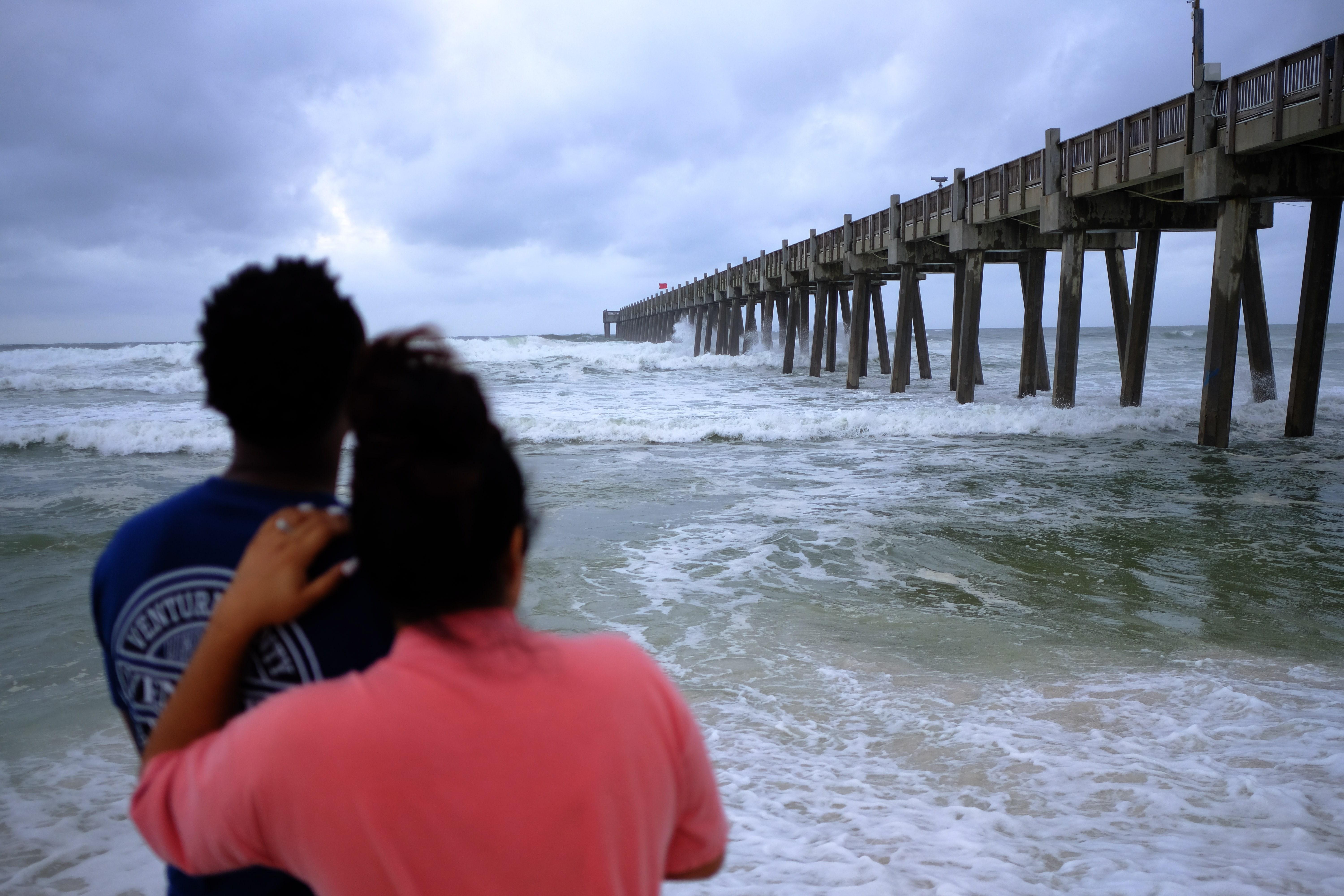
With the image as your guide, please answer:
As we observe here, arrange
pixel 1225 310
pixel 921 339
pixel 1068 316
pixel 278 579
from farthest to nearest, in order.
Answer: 1. pixel 921 339
2. pixel 1068 316
3. pixel 1225 310
4. pixel 278 579

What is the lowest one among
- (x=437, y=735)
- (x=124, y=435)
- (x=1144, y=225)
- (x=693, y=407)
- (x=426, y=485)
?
(x=693, y=407)

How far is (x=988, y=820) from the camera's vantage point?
3154 millimetres

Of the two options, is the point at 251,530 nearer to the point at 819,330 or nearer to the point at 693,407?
the point at 693,407

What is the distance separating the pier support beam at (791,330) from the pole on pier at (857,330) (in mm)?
7278

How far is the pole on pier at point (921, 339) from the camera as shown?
25.5 metres

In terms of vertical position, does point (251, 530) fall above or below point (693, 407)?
above

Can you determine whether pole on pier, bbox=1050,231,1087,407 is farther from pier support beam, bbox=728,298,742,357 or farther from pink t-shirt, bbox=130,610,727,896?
pier support beam, bbox=728,298,742,357

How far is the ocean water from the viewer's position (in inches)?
Answer: 118

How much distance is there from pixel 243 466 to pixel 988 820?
2813mm

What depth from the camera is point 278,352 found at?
113 centimetres

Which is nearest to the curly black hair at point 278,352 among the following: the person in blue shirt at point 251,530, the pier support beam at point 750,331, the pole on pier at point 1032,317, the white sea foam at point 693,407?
the person in blue shirt at point 251,530

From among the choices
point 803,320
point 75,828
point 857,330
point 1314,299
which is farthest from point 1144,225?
point 803,320

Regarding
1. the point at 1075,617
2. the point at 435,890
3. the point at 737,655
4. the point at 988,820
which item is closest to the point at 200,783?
the point at 435,890

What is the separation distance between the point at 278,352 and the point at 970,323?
774 inches
